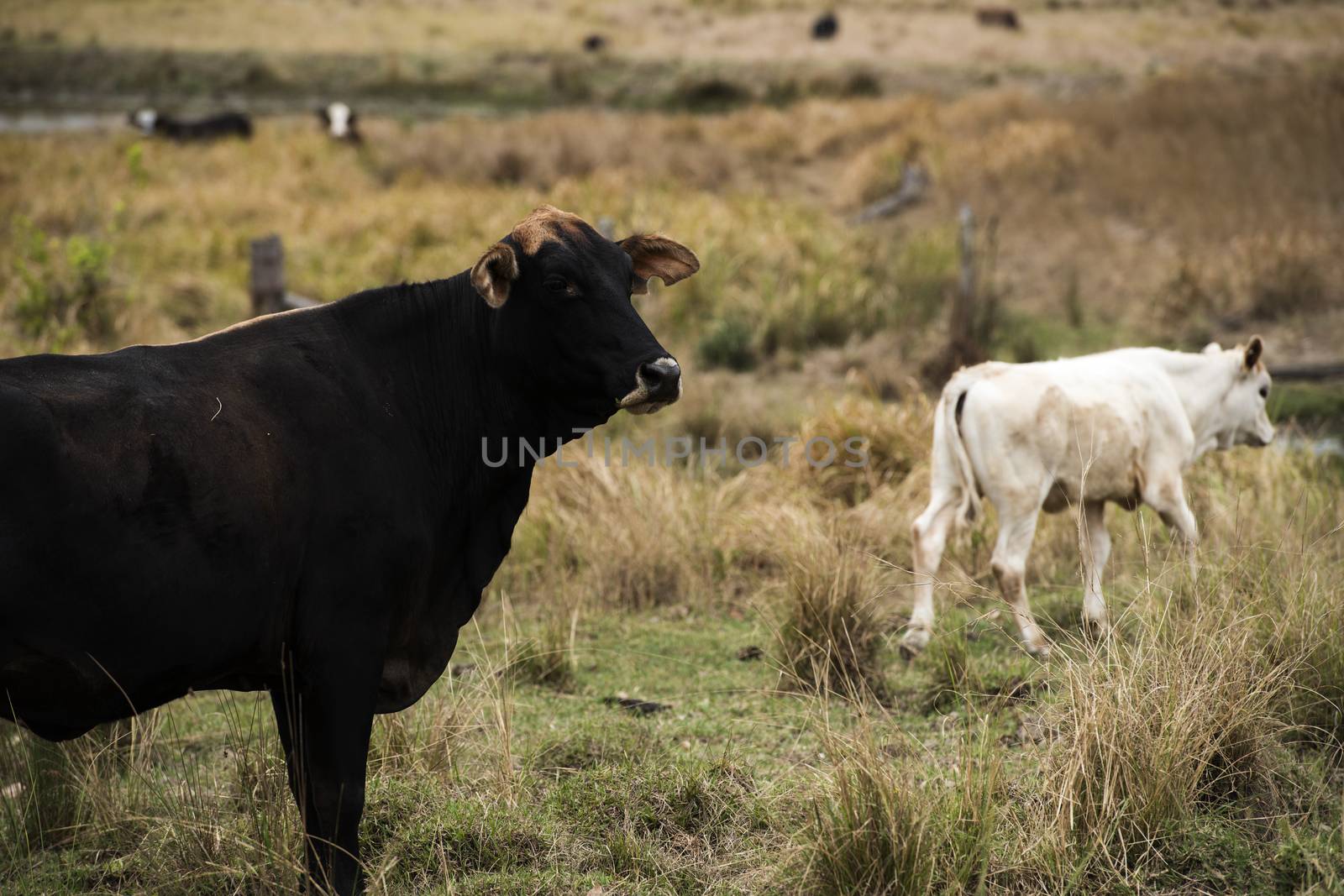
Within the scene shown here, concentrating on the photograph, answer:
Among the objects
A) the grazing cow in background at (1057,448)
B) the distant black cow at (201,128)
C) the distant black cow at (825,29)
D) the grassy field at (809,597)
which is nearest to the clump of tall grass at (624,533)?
the grassy field at (809,597)

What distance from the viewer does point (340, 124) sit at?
2597 centimetres

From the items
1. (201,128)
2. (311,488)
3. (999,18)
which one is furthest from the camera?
(999,18)

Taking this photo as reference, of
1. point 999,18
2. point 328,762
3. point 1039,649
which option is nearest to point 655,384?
point 328,762

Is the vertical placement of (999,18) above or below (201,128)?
above

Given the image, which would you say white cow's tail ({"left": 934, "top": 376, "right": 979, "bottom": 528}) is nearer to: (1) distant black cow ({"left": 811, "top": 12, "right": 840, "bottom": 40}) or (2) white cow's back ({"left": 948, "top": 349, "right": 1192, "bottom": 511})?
(2) white cow's back ({"left": 948, "top": 349, "right": 1192, "bottom": 511})

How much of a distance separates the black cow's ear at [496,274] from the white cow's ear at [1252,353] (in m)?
4.26

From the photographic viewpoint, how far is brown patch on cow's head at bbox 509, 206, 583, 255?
4133 mm

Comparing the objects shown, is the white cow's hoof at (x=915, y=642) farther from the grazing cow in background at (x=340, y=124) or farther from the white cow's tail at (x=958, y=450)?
the grazing cow in background at (x=340, y=124)

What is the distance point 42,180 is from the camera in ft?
64.2

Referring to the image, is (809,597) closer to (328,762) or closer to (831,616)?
(831,616)

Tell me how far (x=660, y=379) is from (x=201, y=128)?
2518 centimetres

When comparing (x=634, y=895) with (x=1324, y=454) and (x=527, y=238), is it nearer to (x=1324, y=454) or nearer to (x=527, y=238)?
(x=527, y=238)

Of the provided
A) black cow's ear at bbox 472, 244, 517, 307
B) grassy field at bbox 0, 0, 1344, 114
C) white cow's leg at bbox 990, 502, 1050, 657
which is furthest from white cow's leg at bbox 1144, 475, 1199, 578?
grassy field at bbox 0, 0, 1344, 114

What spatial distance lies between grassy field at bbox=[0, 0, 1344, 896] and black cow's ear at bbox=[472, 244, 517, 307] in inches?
65.2
